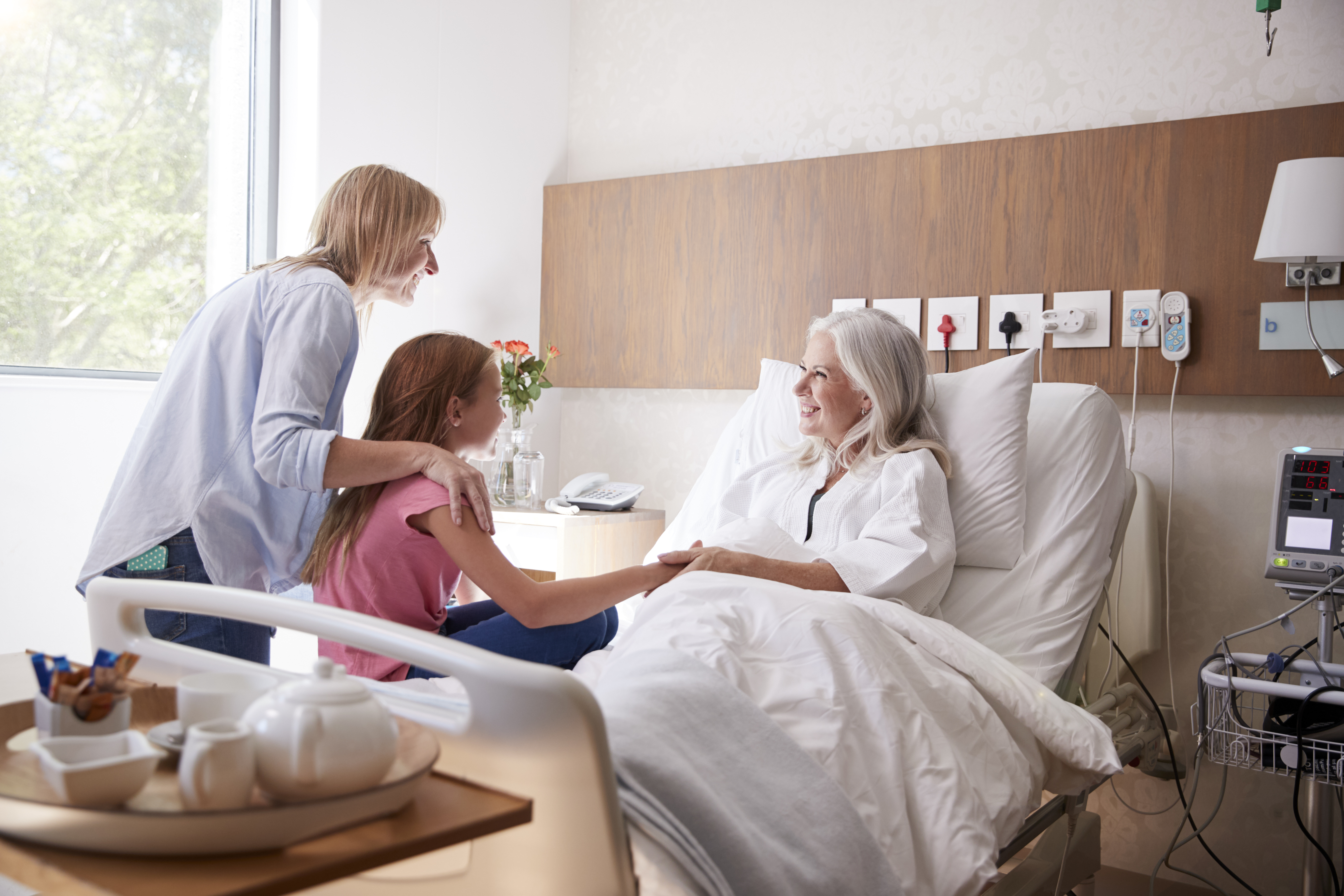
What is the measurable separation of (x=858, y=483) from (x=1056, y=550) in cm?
40

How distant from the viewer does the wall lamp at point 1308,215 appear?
2.02 m

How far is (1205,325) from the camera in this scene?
234 cm

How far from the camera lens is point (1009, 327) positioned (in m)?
2.54

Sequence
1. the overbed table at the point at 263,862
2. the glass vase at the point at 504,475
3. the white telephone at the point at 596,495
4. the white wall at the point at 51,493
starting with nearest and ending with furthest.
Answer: the overbed table at the point at 263,862
the white wall at the point at 51,493
the white telephone at the point at 596,495
the glass vase at the point at 504,475

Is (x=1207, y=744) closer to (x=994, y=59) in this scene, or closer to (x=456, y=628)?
(x=456, y=628)

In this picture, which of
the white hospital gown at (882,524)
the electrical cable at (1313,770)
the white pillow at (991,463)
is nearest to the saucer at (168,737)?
the white hospital gown at (882,524)

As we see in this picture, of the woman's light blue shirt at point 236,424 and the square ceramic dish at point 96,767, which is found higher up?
the woman's light blue shirt at point 236,424

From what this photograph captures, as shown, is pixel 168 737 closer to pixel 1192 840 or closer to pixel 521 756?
pixel 521 756

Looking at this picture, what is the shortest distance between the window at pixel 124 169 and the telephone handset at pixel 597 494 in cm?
110

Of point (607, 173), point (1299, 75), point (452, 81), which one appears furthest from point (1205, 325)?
point (452, 81)

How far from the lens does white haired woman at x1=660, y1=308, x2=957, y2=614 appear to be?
1813 millimetres

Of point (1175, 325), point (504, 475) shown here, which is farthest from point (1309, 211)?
point (504, 475)

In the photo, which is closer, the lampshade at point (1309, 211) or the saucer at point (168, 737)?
the saucer at point (168, 737)

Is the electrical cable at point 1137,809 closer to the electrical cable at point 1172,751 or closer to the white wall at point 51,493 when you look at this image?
the electrical cable at point 1172,751
